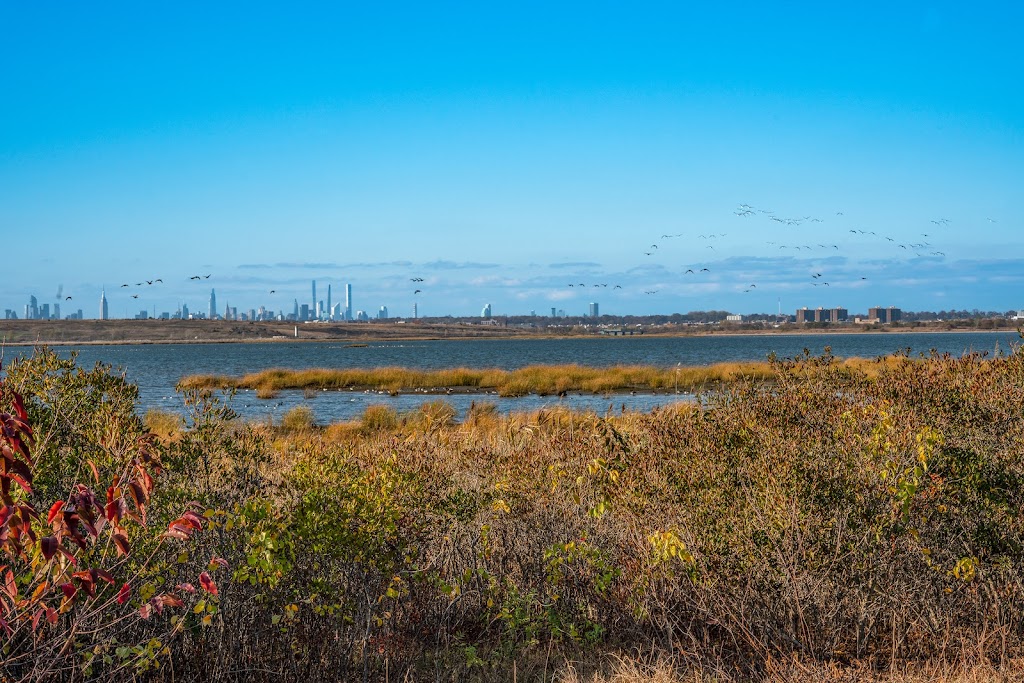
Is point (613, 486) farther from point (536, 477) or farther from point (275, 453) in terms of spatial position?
point (275, 453)

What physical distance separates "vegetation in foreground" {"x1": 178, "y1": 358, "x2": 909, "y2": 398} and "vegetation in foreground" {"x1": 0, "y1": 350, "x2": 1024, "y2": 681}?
31359mm

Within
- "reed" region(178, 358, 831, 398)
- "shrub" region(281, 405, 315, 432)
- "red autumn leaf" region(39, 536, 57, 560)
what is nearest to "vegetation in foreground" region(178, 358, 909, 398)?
"reed" region(178, 358, 831, 398)

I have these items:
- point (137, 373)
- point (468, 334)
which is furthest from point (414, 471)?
point (468, 334)

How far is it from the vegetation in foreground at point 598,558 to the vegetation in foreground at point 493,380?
3136 centimetres

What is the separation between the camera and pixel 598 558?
6520 mm

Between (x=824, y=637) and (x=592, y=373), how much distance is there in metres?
37.9

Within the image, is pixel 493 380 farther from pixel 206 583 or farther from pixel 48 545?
pixel 48 545

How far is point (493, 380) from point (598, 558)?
121 feet

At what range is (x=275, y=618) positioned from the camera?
537cm

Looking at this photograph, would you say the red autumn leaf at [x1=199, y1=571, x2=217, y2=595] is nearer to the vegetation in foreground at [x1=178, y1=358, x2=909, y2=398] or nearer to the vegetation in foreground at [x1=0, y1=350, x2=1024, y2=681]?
the vegetation in foreground at [x1=0, y1=350, x2=1024, y2=681]

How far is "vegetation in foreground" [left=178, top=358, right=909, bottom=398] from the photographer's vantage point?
133 ft

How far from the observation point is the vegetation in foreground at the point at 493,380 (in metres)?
40.4

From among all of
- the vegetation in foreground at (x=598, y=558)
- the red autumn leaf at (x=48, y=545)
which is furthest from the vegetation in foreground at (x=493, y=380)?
the red autumn leaf at (x=48, y=545)

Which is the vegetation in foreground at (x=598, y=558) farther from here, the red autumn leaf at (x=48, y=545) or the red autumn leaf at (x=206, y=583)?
the red autumn leaf at (x=48, y=545)
